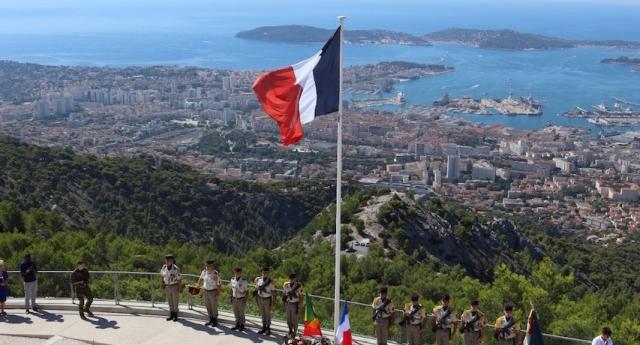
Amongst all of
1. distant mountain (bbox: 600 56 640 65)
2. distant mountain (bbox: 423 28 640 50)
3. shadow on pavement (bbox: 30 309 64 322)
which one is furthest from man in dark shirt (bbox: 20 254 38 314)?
distant mountain (bbox: 423 28 640 50)

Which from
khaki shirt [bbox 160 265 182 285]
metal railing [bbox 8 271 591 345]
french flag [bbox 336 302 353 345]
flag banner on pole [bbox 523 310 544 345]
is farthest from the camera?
metal railing [bbox 8 271 591 345]

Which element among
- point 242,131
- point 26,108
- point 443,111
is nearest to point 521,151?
point 443,111

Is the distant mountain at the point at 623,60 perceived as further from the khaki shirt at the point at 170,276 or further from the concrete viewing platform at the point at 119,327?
the khaki shirt at the point at 170,276

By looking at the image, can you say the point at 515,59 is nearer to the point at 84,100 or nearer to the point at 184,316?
the point at 84,100

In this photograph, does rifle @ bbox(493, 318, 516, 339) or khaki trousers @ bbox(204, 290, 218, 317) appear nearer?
rifle @ bbox(493, 318, 516, 339)

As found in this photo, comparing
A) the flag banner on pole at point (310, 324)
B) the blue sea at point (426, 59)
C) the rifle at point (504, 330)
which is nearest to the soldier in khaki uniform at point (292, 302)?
the flag banner on pole at point (310, 324)

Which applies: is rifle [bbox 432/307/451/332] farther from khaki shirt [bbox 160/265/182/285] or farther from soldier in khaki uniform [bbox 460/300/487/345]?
khaki shirt [bbox 160/265/182/285]

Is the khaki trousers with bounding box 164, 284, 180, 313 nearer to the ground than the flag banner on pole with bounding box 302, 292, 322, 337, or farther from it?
nearer to the ground

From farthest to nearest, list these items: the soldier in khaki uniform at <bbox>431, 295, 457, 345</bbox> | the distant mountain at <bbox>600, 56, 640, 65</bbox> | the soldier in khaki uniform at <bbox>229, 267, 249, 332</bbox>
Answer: the distant mountain at <bbox>600, 56, 640, 65</bbox>, the soldier in khaki uniform at <bbox>229, 267, 249, 332</bbox>, the soldier in khaki uniform at <bbox>431, 295, 457, 345</bbox>
